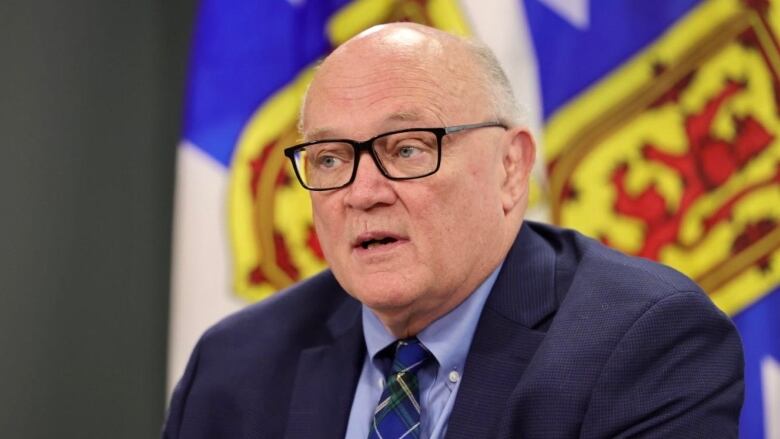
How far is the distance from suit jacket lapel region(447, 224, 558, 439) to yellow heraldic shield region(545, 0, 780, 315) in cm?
81

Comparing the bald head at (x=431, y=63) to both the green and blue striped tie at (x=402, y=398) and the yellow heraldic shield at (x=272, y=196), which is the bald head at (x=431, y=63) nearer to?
the green and blue striped tie at (x=402, y=398)

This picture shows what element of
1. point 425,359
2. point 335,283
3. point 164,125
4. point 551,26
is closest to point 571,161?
point 551,26

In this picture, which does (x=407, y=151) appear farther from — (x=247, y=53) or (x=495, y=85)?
(x=247, y=53)

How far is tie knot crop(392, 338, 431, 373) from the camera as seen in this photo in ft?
6.36

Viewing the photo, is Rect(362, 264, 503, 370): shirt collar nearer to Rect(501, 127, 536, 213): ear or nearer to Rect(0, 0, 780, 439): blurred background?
→ Rect(501, 127, 536, 213): ear

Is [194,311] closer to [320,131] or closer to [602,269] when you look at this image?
[320,131]

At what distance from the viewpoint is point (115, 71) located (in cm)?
339

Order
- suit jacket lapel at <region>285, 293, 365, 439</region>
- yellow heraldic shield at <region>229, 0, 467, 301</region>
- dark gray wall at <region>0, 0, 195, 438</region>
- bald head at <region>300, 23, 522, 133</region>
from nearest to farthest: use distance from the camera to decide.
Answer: bald head at <region>300, 23, 522, 133</region> < suit jacket lapel at <region>285, 293, 365, 439</region> < yellow heraldic shield at <region>229, 0, 467, 301</region> < dark gray wall at <region>0, 0, 195, 438</region>

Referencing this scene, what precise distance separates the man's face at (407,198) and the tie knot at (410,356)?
58 mm

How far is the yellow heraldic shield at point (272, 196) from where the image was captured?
3023 millimetres

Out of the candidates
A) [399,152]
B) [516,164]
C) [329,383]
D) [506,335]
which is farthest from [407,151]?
[329,383]

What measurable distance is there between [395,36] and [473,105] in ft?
0.67

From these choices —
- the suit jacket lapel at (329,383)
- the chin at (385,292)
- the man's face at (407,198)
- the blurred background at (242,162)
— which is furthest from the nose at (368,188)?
the blurred background at (242,162)

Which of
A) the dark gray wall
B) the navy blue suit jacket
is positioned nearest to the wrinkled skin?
the navy blue suit jacket
